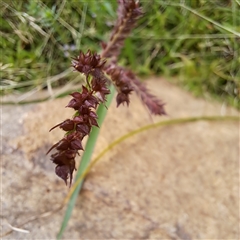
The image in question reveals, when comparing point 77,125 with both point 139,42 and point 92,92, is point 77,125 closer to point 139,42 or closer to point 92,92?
point 92,92

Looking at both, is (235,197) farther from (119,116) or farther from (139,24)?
(139,24)

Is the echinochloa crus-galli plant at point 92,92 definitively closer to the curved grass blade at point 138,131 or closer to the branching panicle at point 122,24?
the branching panicle at point 122,24

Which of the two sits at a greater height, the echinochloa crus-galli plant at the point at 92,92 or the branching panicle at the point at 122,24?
the branching panicle at the point at 122,24

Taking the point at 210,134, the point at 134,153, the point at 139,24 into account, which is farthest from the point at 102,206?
the point at 139,24

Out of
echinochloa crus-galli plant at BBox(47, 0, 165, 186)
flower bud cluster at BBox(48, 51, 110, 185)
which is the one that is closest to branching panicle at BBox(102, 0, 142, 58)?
echinochloa crus-galli plant at BBox(47, 0, 165, 186)

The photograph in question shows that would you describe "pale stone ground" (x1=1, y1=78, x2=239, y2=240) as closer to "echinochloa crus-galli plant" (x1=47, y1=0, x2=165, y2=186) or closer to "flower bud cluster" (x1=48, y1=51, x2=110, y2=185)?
"echinochloa crus-galli plant" (x1=47, y1=0, x2=165, y2=186)

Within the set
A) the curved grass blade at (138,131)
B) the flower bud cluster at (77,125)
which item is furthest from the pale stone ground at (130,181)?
the flower bud cluster at (77,125)
